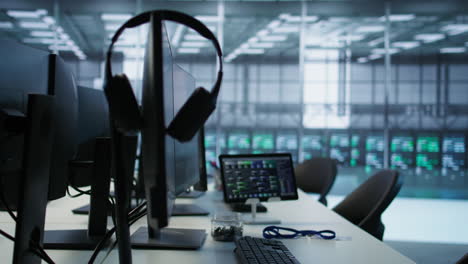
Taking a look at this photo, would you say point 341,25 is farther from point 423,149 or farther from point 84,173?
point 84,173

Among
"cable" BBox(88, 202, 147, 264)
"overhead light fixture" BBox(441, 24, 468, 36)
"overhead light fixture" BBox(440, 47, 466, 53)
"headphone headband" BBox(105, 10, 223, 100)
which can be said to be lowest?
"cable" BBox(88, 202, 147, 264)

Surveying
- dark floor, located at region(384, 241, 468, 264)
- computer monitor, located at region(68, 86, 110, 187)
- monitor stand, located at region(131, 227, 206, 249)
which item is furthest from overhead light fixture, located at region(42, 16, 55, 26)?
dark floor, located at region(384, 241, 468, 264)

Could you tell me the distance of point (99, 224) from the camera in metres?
1.36

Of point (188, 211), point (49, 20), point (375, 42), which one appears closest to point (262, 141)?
point (375, 42)

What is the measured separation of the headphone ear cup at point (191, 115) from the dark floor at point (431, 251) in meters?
3.21

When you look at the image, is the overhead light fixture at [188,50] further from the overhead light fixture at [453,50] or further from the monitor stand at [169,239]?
the monitor stand at [169,239]

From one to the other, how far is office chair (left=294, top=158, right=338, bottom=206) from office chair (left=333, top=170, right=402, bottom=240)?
75 cm

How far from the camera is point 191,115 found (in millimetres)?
800

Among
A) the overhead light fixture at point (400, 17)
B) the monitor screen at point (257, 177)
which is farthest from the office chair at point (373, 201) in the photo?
the overhead light fixture at point (400, 17)

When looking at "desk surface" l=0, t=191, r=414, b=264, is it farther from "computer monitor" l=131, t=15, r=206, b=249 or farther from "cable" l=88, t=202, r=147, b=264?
"computer monitor" l=131, t=15, r=206, b=249

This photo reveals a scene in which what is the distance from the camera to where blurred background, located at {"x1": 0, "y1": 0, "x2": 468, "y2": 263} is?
5898 mm

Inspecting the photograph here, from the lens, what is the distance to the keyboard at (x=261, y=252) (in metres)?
1.06

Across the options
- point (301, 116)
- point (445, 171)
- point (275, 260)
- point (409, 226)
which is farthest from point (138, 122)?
point (445, 171)

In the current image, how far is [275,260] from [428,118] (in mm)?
5683
